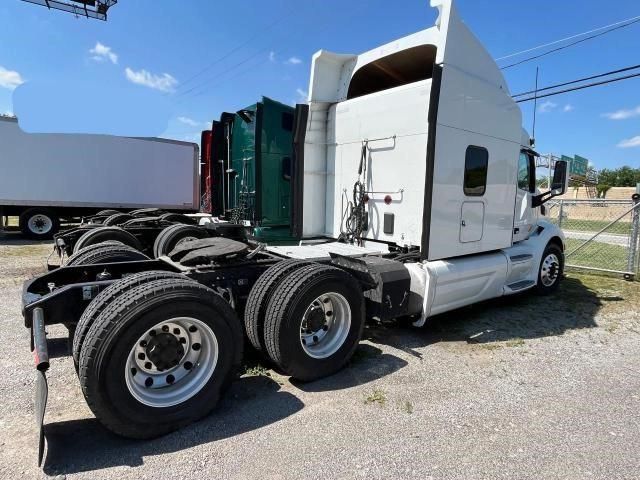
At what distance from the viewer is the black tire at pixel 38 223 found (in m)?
14.4

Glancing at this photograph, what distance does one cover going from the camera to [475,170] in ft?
17.7

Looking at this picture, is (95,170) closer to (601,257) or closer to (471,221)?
(471,221)

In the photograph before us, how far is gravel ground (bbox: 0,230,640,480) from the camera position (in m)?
2.53

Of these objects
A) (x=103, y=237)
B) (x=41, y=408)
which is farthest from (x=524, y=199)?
(x=41, y=408)

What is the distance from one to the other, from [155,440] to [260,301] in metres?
1.33

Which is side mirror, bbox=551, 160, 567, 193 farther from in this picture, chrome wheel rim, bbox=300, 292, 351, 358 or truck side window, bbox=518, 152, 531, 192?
chrome wheel rim, bbox=300, 292, 351, 358

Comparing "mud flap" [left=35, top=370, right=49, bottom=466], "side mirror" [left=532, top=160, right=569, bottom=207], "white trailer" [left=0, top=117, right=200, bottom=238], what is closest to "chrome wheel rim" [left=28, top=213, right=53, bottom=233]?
"white trailer" [left=0, top=117, right=200, bottom=238]

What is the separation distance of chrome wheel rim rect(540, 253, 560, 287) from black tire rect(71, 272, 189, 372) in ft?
21.5

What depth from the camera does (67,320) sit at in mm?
3199

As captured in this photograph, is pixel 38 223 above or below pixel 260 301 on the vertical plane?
below

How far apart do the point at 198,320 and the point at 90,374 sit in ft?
2.41

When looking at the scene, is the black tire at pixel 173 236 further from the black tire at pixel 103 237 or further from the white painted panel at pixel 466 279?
the white painted panel at pixel 466 279

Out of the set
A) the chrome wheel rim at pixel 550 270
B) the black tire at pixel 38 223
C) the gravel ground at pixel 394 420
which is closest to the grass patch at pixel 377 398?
the gravel ground at pixel 394 420

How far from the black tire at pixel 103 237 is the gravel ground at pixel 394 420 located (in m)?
1.36
